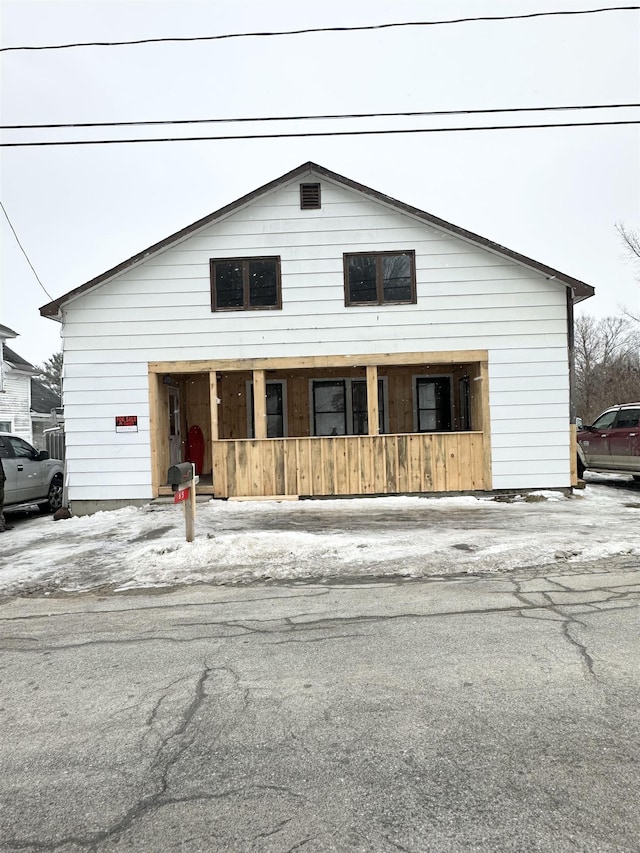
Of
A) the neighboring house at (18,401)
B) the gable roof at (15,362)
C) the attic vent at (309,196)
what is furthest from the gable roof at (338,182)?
the gable roof at (15,362)

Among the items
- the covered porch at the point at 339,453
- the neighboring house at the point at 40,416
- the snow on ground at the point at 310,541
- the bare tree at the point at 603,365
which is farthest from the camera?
the bare tree at the point at 603,365

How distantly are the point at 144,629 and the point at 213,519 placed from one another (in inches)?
222

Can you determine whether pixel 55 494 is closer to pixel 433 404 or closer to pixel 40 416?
pixel 433 404

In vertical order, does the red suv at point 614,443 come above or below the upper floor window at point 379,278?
below

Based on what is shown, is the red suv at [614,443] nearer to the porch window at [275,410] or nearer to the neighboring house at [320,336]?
the neighboring house at [320,336]

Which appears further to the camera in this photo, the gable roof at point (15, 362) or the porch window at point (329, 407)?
the gable roof at point (15, 362)

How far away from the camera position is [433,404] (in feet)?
52.2

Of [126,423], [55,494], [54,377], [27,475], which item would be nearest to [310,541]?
[126,423]

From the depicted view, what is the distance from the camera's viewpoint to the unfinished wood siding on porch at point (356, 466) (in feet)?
42.8

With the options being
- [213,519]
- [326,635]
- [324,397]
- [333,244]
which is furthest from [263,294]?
[326,635]

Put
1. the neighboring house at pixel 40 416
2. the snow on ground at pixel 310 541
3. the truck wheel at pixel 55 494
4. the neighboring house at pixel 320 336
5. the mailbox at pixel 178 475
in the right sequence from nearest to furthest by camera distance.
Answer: the snow on ground at pixel 310 541 < the mailbox at pixel 178 475 < the neighboring house at pixel 320 336 < the truck wheel at pixel 55 494 < the neighboring house at pixel 40 416

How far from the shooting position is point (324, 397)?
627 inches

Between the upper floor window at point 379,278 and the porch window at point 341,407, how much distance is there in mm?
3108

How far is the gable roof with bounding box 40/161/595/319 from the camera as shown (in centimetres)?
1265
